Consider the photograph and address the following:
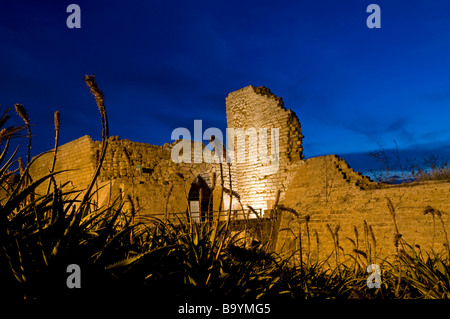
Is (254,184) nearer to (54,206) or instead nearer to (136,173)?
(136,173)

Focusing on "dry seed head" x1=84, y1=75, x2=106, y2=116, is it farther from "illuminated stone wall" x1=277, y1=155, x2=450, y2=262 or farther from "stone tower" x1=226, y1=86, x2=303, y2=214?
"stone tower" x1=226, y1=86, x2=303, y2=214

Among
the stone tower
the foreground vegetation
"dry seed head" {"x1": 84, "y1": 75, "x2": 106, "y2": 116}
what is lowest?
the foreground vegetation

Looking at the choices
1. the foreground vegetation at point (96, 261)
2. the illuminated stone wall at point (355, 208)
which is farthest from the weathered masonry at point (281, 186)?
the foreground vegetation at point (96, 261)

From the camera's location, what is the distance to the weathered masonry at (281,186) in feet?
25.6

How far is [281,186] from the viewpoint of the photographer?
1409 centimetres

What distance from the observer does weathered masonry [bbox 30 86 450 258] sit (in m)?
7.80

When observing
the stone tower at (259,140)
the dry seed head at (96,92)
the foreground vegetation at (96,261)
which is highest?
the stone tower at (259,140)

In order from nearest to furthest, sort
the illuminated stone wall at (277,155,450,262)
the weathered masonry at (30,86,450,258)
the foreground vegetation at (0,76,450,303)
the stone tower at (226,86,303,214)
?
1. the foreground vegetation at (0,76,450,303)
2. the illuminated stone wall at (277,155,450,262)
3. the weathered masonry at (30,86,450,258)
4. the stone tower at (226,86,303,214)

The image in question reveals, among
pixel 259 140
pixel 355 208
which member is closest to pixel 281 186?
pixel 259 140

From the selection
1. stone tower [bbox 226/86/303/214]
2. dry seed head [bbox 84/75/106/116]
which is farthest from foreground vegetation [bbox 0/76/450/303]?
stone tower [bbox 226/86/303/214]

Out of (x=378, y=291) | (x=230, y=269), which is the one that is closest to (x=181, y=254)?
(x=230, y=269)

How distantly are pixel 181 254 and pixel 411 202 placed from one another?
704 cm

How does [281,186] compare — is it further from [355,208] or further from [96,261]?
[96,261]

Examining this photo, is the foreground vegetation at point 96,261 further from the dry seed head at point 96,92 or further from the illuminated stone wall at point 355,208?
the illuminated stone wall at point 355,208
